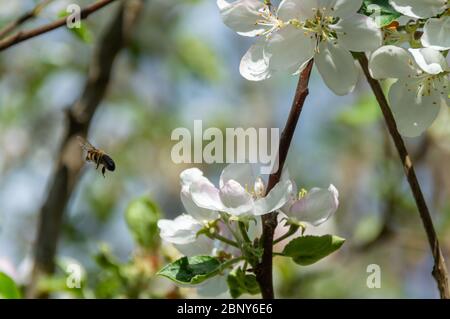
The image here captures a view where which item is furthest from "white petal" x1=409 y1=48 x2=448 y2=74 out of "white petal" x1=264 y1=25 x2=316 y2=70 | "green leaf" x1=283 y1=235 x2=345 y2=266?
"green leaf" x1=283 y1=235 x2=345 y2=266

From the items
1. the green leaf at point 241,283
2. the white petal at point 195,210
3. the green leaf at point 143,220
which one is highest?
the green leaf at point 143,220

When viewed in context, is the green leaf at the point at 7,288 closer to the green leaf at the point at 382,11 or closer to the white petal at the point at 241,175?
the white petal at the point at 241,175

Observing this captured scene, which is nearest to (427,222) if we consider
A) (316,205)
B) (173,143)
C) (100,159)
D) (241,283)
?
(316,205)

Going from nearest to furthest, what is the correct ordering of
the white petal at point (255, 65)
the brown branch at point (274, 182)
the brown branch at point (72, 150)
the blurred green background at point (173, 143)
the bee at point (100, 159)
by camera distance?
the brown branch at point (274, 182), the white petal at point (255, 65), the bee at point (100, 159), the brown branch at point (72, 150), the blurred green background at point (173, 143)

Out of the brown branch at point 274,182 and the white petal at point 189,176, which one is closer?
the brown branch at point 274,182

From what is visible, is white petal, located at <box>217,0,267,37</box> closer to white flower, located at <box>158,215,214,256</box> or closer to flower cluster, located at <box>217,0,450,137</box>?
flower cluster, located at <box>217,0,450,137</box>

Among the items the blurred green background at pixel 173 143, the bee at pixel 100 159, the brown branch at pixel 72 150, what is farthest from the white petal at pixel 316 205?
the blurred green background at pixel 173 143
